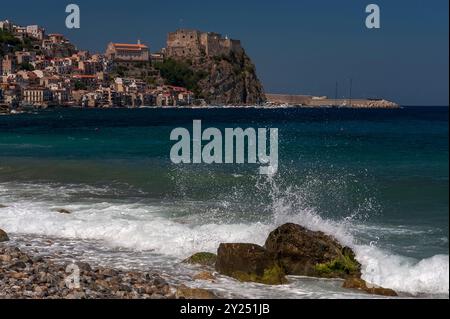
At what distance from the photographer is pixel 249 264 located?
1130cm

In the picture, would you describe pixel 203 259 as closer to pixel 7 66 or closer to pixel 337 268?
pixel 337 268

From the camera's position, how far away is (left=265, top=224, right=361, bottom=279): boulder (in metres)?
11.6

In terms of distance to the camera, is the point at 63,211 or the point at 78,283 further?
the point at 63,211

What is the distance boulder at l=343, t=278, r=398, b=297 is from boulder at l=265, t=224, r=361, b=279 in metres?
0.59

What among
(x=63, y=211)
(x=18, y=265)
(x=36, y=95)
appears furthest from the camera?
(x=36, y=95)

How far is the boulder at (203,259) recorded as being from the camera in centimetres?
1227

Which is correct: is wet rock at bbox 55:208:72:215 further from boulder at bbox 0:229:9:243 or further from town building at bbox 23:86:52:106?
town building at bbox 23:86:52:106

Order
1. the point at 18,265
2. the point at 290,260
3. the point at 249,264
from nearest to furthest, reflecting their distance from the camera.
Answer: the point at 18,265 < the point at 249,264 < the point at 290,260

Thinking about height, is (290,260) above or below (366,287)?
above

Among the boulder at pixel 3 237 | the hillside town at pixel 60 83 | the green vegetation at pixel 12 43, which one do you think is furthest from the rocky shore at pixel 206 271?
the green vegetation at pixel 12 43

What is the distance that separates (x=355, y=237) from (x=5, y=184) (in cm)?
1563

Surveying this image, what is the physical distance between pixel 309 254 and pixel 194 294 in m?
3.04

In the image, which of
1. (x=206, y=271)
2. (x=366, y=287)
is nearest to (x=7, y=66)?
(x=206, y=271)
